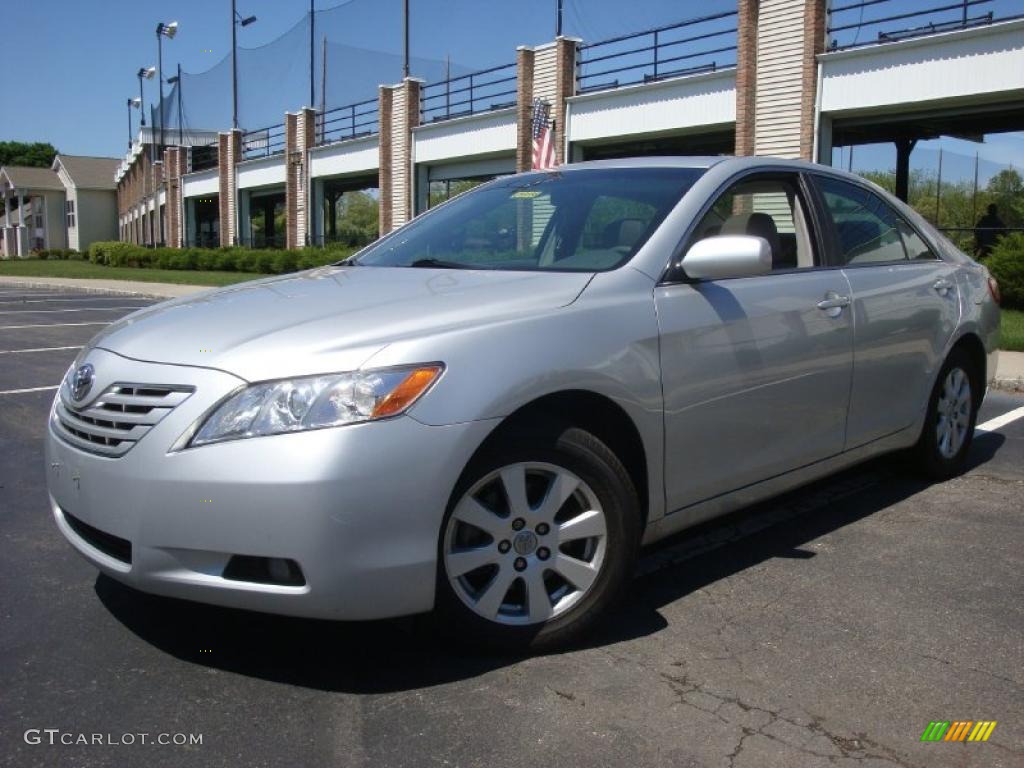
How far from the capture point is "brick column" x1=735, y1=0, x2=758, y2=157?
2136cm

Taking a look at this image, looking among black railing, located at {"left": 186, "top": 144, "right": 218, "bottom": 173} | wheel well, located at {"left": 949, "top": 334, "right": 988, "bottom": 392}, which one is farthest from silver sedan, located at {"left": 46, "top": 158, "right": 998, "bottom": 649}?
black railing, located at {"left": 186, "top": 144, "right": 218, "bottom": 173}

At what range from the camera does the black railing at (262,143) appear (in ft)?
140

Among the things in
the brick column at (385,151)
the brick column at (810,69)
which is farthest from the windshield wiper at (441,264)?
the brick column at (385,151)

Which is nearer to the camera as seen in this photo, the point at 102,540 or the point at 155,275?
the point at 102,540

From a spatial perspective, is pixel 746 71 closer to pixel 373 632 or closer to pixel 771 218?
pixel 771 218

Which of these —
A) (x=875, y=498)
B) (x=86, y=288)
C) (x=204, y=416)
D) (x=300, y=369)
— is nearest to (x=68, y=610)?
(x=204, y=416)

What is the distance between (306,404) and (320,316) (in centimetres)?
45

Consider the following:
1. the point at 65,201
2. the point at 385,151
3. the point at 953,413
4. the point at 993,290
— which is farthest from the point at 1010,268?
the point at 65,201

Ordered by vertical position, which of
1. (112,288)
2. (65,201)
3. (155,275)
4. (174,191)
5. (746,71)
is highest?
(65,201)

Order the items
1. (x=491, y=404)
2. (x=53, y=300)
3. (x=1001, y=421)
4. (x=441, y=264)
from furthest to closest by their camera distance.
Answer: (x=53, y=300)
(x=1001, y=421)
(x=441, y=264)
(x=491, y=404)

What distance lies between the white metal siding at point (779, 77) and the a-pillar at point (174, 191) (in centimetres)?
4067

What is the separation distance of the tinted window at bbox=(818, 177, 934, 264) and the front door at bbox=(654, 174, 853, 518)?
0.80 feet

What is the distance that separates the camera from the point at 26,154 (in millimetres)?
123875

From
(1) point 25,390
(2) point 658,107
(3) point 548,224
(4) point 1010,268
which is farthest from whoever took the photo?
(2) point 658,107
